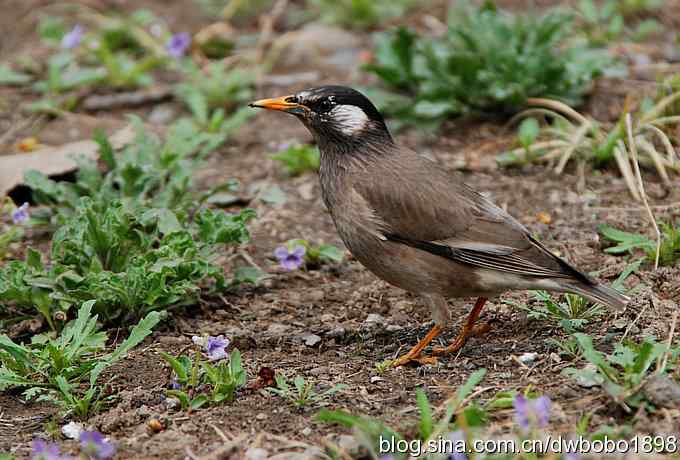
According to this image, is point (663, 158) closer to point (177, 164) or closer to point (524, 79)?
point (524, 79)

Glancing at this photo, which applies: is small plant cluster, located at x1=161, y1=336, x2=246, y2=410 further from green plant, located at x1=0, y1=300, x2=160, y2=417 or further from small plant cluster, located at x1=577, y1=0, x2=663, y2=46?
small plant cluster, located at x1=577, y1=0, x2=663, y2=46

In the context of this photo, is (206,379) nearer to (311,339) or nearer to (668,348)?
(311,339)

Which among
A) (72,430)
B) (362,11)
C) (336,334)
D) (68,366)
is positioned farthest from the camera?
(362,11)

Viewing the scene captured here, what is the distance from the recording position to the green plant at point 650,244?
226 inches

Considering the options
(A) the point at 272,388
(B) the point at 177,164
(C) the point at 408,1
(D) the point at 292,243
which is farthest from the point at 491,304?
(C) the point at 408,1

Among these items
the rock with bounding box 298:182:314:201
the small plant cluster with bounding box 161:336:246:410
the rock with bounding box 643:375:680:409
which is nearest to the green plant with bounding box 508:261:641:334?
the rock with bounding box 643:375:680:409

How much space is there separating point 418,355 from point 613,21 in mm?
4809

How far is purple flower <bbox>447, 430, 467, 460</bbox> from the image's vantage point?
12.5 ft

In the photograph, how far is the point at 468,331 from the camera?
17.8 feet

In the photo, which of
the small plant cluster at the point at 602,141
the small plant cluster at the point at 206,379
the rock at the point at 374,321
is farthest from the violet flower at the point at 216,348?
the small plant cluster at the point at 602,141

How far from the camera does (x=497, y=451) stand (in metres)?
3.82

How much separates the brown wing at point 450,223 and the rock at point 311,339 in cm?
71

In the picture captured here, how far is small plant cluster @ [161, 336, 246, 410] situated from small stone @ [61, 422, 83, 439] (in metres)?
0.43

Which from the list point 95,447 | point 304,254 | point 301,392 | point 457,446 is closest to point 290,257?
point 304,254
